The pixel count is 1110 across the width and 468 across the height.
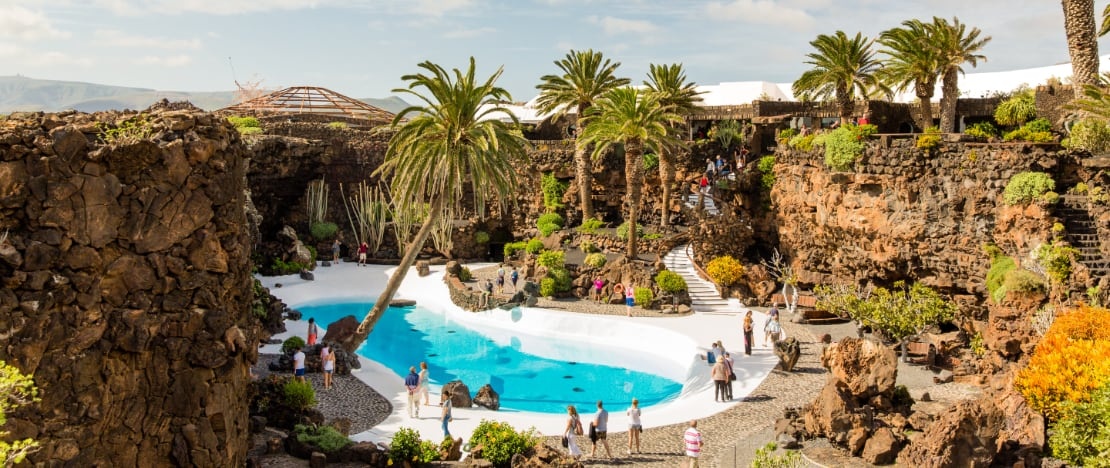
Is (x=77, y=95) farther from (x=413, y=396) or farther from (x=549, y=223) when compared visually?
(x=413, y=396)

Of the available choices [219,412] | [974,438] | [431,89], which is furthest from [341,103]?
[974,438]

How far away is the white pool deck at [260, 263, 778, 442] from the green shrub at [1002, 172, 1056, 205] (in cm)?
912

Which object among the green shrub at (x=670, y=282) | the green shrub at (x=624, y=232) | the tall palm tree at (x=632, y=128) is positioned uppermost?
the tall palm tree at (x=632, y=128)

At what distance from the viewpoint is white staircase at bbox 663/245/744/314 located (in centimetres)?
3338

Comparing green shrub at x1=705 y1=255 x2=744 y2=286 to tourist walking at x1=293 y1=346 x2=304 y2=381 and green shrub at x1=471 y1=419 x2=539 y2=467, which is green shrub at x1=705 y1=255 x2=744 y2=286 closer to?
tourist walking at x1=293 y1=346 x2=304 y2=381

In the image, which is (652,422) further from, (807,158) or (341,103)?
(341,103)

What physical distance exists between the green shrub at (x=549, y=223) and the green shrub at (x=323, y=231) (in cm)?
1192

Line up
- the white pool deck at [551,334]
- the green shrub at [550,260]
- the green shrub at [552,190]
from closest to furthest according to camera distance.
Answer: the white pool deck at [551,334] < the green shrub at [550,260] < the green shrub at [552,190]

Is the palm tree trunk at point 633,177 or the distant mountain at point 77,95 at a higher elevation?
the distant mountain at point 77,95

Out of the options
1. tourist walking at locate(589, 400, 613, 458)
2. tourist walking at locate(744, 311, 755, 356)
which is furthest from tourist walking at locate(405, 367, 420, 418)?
tourist walking at locate(744, 311, 755, 356)

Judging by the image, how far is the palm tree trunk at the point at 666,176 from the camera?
40.1 meters

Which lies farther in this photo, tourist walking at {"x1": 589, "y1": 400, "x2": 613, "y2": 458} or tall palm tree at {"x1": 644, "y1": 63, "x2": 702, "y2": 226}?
tall palm tree at {"x1": 644, "y1": 63, "x2": 702, "y2": 226}

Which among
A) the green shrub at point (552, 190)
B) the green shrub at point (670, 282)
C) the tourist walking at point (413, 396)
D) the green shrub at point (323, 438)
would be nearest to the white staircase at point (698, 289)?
the green shrub at point (670, 282)

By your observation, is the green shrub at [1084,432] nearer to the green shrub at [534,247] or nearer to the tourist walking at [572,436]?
the tourist walking at [572,436]
